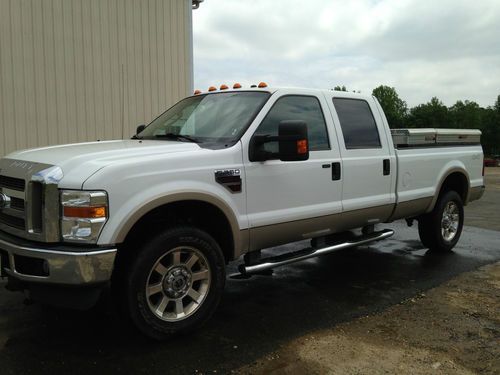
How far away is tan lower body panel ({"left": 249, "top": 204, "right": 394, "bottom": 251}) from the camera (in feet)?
14.2

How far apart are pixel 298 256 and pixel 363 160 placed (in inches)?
51.5

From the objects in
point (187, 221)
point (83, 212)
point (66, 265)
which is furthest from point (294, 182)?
point (66, 265)

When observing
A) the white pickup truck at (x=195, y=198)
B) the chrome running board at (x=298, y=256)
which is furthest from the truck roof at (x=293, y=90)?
the chrome running board at (x=298, y=256)

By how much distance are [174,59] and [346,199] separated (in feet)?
19.5

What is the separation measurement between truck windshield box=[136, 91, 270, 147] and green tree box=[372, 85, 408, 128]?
91.8 m

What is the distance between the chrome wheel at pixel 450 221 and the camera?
6777 mm

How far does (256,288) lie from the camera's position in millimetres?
5188

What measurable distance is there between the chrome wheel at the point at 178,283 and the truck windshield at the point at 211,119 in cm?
96

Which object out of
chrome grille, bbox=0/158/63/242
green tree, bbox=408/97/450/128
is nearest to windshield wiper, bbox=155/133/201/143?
chrome grille, bbox=0/158/63/242

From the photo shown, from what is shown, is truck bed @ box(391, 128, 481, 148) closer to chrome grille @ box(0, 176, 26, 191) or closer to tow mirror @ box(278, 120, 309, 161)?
tow mirror @ box(278, 120, 309, 161)

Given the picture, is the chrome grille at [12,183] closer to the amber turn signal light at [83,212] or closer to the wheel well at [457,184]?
the amber turn signal light at [83,212]

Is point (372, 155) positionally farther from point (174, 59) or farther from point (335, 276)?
point (174, 59)

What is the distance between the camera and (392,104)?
99812 millimetres

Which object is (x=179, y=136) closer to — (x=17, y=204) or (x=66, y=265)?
(x=17, y=204)
